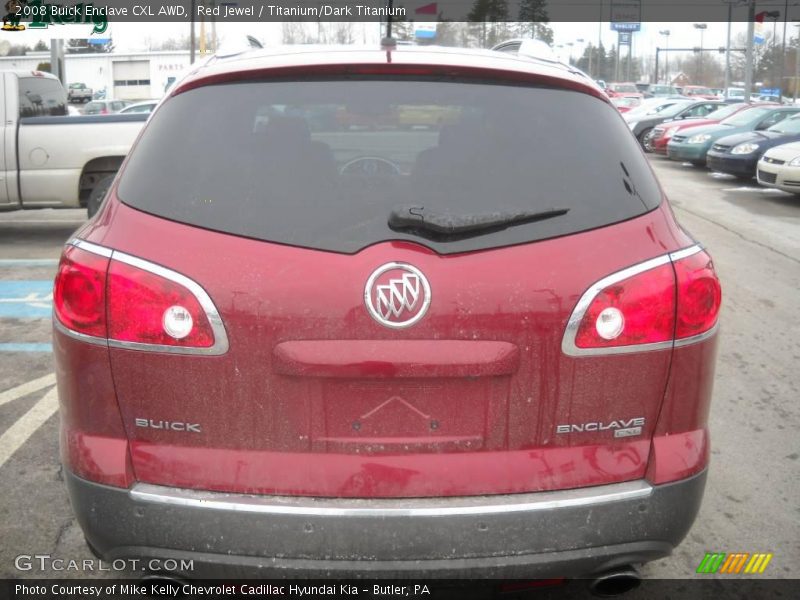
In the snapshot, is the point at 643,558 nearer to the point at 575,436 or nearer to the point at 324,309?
the point at 575,436

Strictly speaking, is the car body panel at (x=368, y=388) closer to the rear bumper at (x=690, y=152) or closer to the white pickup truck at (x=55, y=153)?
the white pickup truck at (x=55, y=153)

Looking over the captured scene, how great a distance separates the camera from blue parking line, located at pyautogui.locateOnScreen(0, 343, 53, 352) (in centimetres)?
621

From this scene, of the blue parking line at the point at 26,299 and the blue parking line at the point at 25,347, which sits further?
the blue parking line at the point at 26,299

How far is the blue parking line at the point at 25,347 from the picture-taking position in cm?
621

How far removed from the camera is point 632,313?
7.74 ft

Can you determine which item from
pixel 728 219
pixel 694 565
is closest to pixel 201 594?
pixel 694 565

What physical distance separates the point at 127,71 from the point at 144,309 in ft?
255

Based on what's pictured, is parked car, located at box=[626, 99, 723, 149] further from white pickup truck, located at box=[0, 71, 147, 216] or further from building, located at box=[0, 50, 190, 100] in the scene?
building, located at box=[0, 50, 190, 100]

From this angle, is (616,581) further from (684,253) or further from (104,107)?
(104,107)

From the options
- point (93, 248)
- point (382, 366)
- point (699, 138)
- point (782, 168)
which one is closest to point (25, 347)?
point (93, 248)

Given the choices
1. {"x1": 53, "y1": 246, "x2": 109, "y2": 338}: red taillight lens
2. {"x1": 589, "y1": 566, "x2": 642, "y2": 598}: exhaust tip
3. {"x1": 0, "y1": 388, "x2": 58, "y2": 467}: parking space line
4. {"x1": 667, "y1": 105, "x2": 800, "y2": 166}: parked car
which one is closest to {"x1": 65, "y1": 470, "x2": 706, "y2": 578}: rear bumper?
{"x1": 589, "y1": 566, "x2": 642, "y2": 598}: exhaust tip

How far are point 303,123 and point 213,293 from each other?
60 cm

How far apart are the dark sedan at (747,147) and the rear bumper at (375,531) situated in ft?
53.4

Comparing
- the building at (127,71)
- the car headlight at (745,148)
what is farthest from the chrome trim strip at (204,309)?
the building at (127,71)
